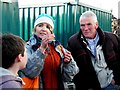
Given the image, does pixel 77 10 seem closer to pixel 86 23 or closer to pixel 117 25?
pixel 86 23

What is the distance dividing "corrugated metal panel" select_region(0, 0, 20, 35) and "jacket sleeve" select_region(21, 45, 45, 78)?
0.94m

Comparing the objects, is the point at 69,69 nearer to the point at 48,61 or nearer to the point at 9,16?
the point at 48,61

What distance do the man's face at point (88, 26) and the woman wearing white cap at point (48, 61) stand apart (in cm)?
59

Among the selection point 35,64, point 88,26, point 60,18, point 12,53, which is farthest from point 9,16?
point 12,53

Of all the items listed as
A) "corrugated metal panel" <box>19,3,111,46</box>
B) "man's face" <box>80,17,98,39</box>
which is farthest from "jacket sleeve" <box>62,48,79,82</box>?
"corrugated metal panel" <box>19,3,111,46</box>

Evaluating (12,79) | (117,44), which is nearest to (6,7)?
(117,44)

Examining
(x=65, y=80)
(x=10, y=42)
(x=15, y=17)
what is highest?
(x=15, y=17)

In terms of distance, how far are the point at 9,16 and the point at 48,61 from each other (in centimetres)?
109

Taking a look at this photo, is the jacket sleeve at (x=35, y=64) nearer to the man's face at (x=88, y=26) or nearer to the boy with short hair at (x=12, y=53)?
the boy with short hair at (x=12, y=53)

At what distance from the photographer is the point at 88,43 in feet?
12.6

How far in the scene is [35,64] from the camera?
304 centimetres

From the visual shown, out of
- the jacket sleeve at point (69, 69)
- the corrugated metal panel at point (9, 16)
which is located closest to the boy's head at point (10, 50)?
the jacket sleeve at point (69, 69)

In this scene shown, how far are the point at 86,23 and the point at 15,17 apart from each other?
1.01m

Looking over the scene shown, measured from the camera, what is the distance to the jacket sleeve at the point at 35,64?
3.01 metres
